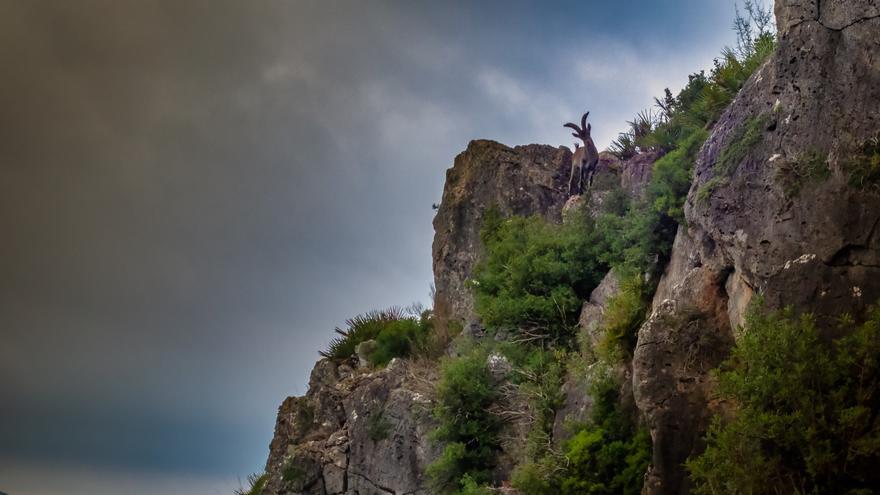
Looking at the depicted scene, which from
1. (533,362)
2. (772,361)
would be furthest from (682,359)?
(533,362)

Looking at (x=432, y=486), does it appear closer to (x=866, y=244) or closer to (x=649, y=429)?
(x=649, y=429)

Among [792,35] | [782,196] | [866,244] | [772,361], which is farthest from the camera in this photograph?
[792,35]

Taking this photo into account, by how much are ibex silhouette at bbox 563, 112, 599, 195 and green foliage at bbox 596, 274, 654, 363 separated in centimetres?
829

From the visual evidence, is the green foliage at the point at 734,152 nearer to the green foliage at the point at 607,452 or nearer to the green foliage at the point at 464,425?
the green foliage at the point at 607,452

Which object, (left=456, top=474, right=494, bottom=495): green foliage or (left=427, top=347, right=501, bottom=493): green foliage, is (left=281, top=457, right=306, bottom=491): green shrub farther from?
(left=456, top=474, right=494, bottom=495): green foliage

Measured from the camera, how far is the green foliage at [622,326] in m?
15.6

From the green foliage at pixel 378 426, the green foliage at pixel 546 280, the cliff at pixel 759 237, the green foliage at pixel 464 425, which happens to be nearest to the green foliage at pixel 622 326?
the cliff at pixel 759 237

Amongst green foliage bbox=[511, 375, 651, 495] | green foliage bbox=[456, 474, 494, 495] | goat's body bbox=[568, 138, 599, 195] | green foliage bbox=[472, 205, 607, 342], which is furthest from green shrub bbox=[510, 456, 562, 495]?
goat's body bbox=[568, 138, 599, 195]

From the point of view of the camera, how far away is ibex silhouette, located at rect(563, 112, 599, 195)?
23.9m

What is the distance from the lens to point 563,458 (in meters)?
15.2

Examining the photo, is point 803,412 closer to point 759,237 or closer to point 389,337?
point 759,237

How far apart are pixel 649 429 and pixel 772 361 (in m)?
3.63

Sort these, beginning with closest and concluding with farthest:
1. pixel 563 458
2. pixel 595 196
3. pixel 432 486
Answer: pixel 563 458
pixel 432 486
pixel 595 196

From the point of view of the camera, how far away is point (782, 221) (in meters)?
12.4
